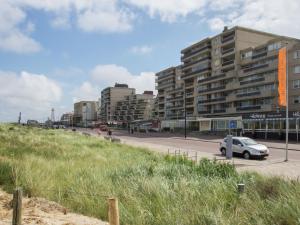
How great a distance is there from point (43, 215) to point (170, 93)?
11922 centimetres

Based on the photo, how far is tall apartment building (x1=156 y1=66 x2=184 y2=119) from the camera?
121m

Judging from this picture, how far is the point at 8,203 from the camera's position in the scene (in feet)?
30.7

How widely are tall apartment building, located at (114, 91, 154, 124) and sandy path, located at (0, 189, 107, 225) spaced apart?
15623 centimetres

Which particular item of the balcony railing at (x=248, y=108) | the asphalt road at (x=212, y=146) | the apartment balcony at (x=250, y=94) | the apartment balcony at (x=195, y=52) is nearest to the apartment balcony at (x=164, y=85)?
the apartment balcony at (x=195, y=52)

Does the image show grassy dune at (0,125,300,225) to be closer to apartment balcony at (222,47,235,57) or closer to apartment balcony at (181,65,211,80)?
apartment balcony at (222,47,235,57)

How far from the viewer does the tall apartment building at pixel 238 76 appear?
65.8 metres

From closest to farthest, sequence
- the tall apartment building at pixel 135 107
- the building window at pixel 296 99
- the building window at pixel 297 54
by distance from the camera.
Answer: the building window at pixel 297 54, the building window at pixel 296 99, the tall apartment building at pixel 135 107

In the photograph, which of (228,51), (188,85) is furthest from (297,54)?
(188,85)

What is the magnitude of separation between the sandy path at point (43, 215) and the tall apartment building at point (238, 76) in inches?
1804

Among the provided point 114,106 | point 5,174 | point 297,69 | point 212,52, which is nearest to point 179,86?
point 212,52

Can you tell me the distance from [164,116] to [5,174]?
12156 cm

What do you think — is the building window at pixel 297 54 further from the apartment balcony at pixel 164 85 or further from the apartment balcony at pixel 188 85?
the apartment balcony at pixel 164 85

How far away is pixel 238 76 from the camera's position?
82375 mm

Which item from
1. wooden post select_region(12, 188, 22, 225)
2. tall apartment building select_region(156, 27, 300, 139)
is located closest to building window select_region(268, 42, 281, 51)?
tall apartment building select_region(156, 27, 300, 139)
